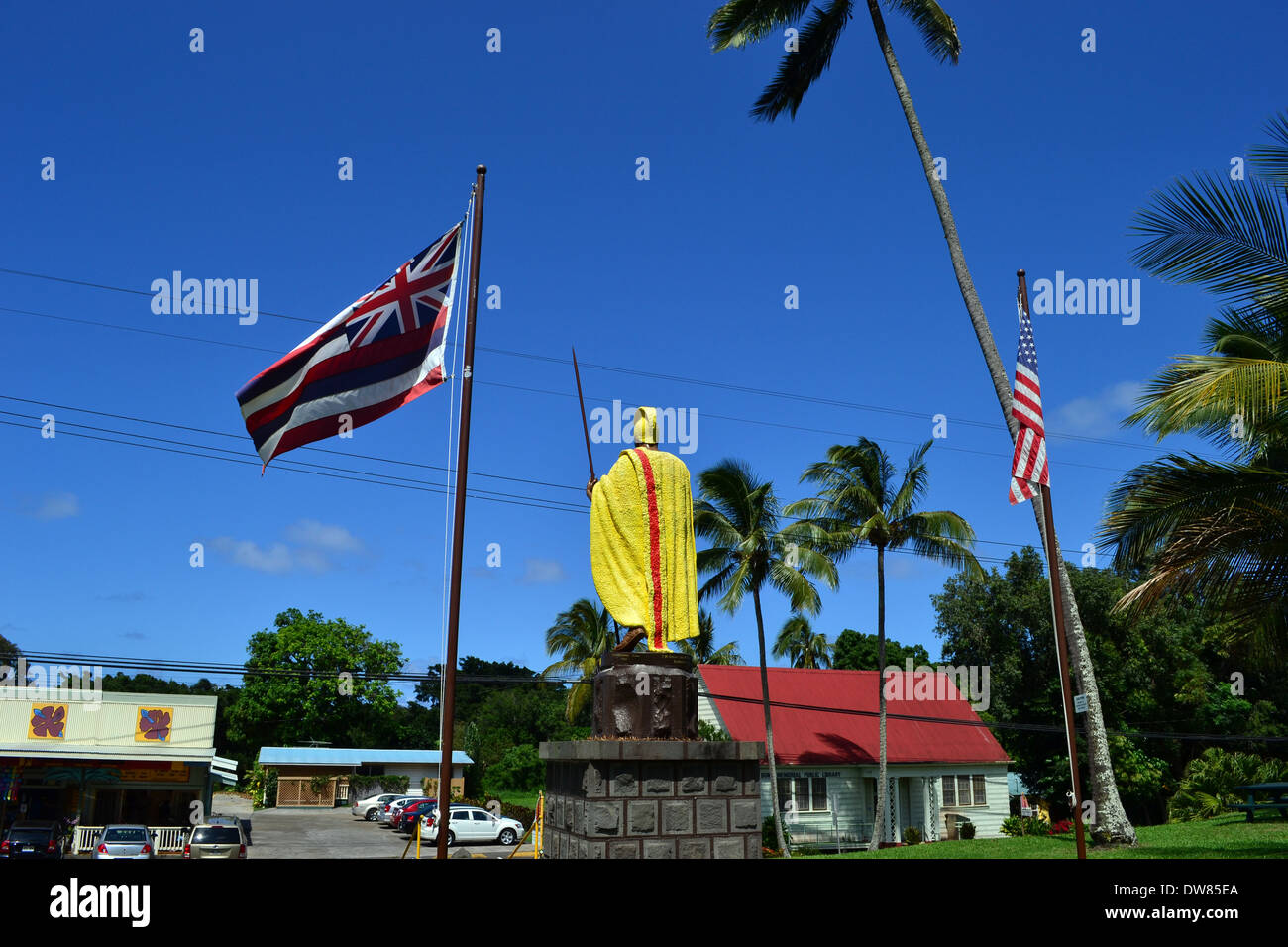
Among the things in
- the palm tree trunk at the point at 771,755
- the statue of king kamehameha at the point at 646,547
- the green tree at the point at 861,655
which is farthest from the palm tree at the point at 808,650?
the statue of king kamehameha at the point at 646,547

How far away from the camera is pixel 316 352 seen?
976 cm

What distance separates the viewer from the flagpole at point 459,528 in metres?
8.22

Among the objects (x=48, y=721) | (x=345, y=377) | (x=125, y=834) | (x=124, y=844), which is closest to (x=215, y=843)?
(x=124, y=844)

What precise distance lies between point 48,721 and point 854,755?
25504 mm

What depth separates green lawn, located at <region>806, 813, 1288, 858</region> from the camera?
13.3 m

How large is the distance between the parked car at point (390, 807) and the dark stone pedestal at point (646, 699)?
108 feet

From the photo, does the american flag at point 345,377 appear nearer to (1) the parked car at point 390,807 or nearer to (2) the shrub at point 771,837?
(2) the shrub at point 771,837

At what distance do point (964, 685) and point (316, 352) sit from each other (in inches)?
1284

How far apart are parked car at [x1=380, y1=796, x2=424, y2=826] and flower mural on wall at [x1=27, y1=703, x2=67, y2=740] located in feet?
44.6

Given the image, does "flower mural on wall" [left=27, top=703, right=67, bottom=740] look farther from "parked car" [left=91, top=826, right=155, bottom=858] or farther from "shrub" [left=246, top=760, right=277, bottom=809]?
"shrub" [left=246, top=760, right=277, bottom=809]

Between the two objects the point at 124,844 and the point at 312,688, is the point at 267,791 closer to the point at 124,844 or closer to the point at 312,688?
the point at 312,688

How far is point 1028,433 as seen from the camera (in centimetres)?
1270
